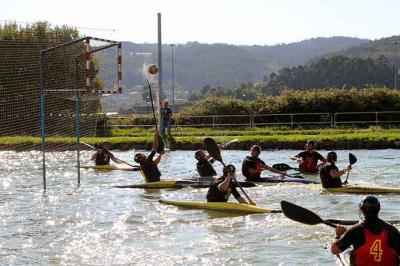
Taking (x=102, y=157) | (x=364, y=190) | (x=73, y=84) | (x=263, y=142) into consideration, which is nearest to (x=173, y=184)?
(x=73, y=84)

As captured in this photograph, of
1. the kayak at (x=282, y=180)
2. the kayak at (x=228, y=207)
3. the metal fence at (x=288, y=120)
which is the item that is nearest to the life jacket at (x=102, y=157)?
the kayak at (x=282, y=180)

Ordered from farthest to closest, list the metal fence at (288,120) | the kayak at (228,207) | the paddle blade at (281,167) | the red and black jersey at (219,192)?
the metal fence at (288,120) → the paddle blade at (281,167) → the red and black jersey at (219,192) → the kayak at (228,207)

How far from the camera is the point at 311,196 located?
18.7m

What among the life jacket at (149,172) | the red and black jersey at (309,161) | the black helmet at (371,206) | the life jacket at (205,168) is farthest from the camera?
the red and black jersey at (309,161)

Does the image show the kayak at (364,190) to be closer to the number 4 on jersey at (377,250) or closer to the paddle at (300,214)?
the paddle at (300,214)

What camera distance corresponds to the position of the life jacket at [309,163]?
2269 cm

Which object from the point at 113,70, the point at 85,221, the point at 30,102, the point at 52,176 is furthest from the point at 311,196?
the point at 30,102

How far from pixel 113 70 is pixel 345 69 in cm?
13910

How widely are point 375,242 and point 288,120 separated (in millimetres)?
40668

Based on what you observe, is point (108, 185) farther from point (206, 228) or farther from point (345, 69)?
point (345, 69)

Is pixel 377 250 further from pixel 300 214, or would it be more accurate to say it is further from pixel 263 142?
pixel 263 142

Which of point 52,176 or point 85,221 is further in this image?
point 52,176

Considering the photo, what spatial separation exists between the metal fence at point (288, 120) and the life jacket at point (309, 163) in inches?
887

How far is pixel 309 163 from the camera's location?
74.7 feet
